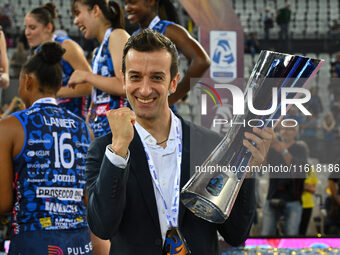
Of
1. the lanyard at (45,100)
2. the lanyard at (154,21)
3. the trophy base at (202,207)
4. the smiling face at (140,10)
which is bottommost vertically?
the trophy base at (202,207)

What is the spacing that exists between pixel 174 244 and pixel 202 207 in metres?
0.16

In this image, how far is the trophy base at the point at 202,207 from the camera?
1601 mm

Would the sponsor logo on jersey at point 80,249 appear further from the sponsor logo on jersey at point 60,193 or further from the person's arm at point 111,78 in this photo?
the person's arm at point 111,78

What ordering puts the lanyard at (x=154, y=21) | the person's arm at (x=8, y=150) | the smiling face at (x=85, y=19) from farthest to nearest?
the smiling face at (x=85, y=19) < the lanyard at (x=154, y=21) < the person's arm at (x=8, y=150)

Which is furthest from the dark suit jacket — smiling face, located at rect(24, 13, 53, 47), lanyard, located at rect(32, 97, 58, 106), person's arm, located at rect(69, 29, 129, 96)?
smiling face, located at rect(24, 13, 53, 47)

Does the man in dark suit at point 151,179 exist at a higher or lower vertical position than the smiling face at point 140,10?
lower

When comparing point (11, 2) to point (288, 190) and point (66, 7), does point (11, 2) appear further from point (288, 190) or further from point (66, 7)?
point (288, 190)

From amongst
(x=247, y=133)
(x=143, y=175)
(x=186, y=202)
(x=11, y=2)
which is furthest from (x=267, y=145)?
(x=11, y=2)

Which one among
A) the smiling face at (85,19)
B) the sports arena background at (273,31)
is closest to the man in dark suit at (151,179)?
the smiling face at (85,19)

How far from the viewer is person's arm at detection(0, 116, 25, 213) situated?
264 centimetres

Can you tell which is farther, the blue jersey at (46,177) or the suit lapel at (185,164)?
the blue jersey at (46,177)

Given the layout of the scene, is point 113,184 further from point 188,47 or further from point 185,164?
point 188,47

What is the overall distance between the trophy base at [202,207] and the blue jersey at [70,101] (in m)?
2.16

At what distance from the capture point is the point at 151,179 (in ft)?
5.84
